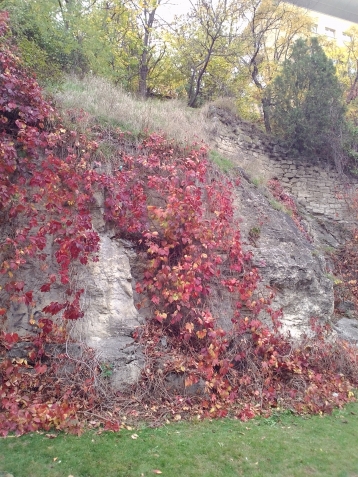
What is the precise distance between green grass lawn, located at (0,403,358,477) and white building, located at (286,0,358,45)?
2924 centimetres

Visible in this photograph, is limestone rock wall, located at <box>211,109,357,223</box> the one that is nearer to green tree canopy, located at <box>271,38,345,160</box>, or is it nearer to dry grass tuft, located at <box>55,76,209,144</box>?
green tree canopy, located at <box>271,38,345,160</box>

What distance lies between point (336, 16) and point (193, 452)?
32381 mm

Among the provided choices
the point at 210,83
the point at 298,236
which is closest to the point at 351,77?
the point at 210,83

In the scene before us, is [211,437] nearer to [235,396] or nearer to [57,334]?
[235,396]

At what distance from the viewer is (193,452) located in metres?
4.34

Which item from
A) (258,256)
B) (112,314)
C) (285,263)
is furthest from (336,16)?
(112,314)

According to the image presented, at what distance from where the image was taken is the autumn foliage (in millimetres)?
5262

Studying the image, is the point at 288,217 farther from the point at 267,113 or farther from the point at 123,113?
the point at 267,113

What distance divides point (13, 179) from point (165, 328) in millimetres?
3159

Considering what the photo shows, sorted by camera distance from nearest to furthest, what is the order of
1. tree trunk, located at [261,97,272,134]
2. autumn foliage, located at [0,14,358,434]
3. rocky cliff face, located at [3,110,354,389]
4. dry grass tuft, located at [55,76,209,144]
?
autumn foliage, located at [0,14,358,434], rocky cliff face, located at [3,110,354,389], dry grass tuft, located at [55,76,209,144], tree trunk, located at [261,97,272,134]

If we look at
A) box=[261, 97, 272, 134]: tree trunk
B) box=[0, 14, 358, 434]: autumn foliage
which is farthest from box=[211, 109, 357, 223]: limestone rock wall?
box=[0, 14, 358, 434]: autumn foliage

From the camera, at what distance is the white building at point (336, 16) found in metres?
28.2

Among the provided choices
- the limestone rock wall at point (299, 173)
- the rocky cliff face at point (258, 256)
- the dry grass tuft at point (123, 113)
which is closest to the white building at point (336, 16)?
the limestone rock wall at point (299, 173)

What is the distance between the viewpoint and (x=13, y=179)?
6.12 meters
